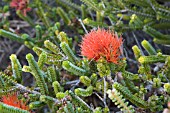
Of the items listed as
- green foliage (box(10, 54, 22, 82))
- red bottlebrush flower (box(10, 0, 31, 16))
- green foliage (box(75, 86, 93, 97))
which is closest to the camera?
green foliage (box(75, 86, 93, 97))

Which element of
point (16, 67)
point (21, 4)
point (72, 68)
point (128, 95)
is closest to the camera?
point (128, 95)

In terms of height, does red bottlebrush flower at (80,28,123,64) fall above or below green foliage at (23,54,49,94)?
above

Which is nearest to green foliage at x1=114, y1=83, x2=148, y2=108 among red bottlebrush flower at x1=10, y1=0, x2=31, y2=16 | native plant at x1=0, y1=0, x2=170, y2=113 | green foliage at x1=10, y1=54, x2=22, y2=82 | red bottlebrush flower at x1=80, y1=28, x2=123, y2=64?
native plant at x1=0, y1=0, x2=170, y2=113

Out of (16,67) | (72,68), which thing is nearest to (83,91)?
(72,68)

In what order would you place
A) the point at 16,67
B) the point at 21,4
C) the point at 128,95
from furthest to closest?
the point at 21,4 < the point at 16,67 < the point at 128,95

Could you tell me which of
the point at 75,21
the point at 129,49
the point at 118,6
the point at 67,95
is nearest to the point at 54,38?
the point at 75,21

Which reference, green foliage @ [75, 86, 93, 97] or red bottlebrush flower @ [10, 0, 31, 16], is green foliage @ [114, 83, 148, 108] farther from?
red bottlebrush flower @ [10, 0, 31, 16]

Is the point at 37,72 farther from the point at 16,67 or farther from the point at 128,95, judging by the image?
the point at 128,95

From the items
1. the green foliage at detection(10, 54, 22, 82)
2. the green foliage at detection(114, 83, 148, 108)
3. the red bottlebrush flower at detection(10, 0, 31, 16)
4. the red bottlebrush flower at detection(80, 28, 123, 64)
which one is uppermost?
the red bottlebrush flower at detection(10, 0, 31, 16)

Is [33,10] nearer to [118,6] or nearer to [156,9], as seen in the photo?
[118,6]
